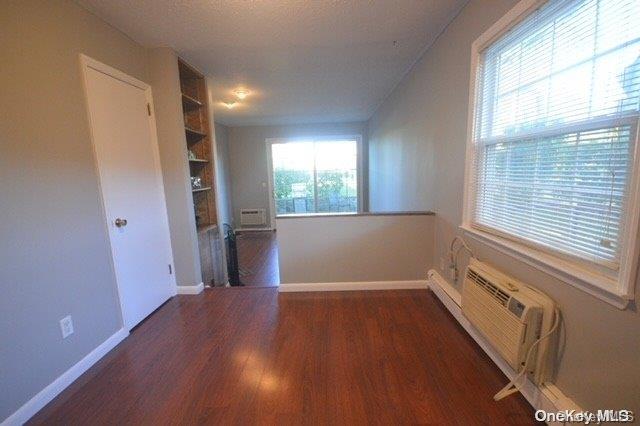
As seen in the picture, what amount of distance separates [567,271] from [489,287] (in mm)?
452

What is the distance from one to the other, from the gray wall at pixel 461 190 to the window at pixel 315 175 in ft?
6.98

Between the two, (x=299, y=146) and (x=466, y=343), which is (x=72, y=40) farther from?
(x=299, y=146)

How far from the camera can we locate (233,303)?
8.46ft

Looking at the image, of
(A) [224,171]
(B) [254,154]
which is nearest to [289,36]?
(A) [224,171]

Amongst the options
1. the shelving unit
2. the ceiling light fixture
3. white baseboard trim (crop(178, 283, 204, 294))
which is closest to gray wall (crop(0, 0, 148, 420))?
white baseboard trim (crop(178, 283, 204, 294))

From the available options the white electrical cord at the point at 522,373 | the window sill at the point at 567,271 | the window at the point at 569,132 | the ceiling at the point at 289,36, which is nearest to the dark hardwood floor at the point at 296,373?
the white electrical cord at the point at 522,373

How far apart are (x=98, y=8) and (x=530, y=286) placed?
3226 millimetres

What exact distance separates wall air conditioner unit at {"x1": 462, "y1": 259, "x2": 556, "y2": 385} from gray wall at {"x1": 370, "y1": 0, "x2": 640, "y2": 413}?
61 mm

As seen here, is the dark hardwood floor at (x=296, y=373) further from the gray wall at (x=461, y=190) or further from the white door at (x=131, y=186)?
the gray wall at (x=461, y=190)

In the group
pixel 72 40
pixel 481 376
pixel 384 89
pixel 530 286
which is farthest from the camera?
pixel 384 89

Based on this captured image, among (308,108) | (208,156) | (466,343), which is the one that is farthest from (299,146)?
(466,343)

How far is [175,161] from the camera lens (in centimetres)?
260

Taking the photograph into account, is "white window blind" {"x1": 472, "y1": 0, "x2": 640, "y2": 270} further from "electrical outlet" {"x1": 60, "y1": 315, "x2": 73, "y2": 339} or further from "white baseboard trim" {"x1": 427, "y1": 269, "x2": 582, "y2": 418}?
"electrical outlet" {"x1": 60, "y1": 315, "x2": 73, "y2": 339}

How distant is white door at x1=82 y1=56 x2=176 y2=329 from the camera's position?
1961 mm
